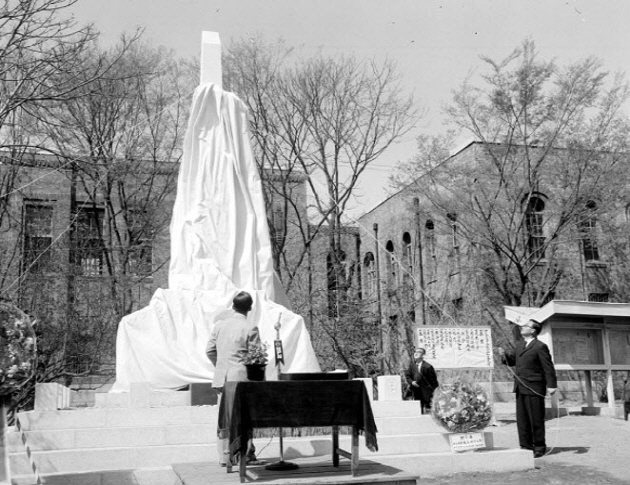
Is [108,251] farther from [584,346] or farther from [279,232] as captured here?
[584,346]

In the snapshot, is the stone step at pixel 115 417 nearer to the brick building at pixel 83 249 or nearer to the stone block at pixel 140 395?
the stone block at pixel 140 395

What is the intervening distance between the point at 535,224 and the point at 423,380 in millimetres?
12433

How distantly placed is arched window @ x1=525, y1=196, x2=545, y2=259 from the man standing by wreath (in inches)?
672

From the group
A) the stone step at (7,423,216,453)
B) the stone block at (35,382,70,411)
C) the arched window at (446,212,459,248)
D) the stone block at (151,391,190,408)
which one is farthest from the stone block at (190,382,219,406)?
the arched window at (446,212,459,248)

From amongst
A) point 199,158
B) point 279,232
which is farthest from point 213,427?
point 279,232

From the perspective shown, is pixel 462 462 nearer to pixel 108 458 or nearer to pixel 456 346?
pixel 108 458

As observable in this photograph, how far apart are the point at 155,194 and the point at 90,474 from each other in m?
17.0

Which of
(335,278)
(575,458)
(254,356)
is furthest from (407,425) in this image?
(335,278)

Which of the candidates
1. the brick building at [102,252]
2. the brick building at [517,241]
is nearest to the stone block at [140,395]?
the brick building at [102,252]

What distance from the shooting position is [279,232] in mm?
25703

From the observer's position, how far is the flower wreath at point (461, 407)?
8.30 metres

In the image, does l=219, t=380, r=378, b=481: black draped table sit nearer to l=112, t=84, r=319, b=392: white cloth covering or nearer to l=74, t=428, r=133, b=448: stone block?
l=74, t=428, r=133, b=448: stone block

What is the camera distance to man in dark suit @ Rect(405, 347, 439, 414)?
12.6m

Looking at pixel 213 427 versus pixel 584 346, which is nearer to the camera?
pixel 213 427
